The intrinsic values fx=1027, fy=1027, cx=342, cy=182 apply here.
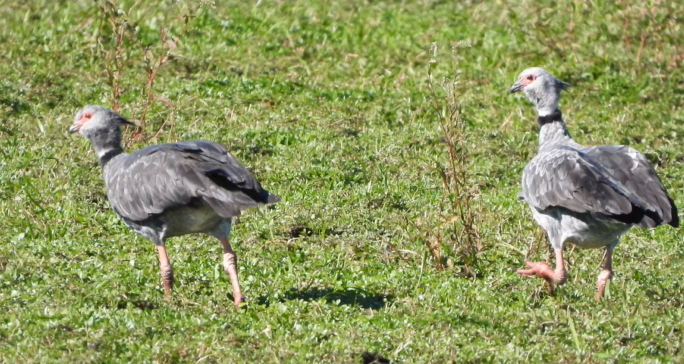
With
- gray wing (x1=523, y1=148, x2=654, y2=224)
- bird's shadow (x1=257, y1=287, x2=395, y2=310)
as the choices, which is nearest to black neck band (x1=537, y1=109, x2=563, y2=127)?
gray wing (x1=523, y1=148, x2=654, y2=224)

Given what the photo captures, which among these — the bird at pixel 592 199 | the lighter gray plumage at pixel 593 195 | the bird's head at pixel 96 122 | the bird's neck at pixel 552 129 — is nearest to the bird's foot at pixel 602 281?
the bird at pixel 592 199

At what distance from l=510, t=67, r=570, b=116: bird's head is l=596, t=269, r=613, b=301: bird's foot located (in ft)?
4.68

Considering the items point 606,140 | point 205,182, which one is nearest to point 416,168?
point 606,140

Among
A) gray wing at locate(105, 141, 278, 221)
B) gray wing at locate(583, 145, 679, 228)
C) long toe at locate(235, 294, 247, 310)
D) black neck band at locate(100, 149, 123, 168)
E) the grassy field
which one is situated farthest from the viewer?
black neck band at locate(100, 149, 123, 168)

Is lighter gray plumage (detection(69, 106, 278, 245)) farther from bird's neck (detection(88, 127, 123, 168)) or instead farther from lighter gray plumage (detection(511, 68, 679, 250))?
lighter gray plumage (detection(511, 68, 679, 250))

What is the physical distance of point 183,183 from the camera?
18.9 feet

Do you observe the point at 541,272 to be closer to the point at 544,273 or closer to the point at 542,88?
the point at 544,273

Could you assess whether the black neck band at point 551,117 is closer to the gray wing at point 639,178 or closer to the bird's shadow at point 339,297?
the gray wing at point 639,178

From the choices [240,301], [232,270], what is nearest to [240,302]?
[240,301]

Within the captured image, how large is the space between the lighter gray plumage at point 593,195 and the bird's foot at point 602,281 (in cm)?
18

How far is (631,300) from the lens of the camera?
614 cm

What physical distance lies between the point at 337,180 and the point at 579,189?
2582mm

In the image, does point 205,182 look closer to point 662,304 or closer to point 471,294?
point 471,294

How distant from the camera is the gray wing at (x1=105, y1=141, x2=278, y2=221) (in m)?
5.67
